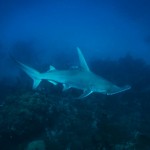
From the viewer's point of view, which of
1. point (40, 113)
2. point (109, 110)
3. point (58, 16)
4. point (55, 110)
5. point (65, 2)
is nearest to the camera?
point (40, 113)

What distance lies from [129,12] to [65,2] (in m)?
24.9

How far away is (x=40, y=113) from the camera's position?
8000 millimetres

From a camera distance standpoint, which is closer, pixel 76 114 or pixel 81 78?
pixel 81 78

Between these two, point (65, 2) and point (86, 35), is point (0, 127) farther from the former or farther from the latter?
point (65, 2)

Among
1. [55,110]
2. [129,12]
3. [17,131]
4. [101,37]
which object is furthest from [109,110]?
[129,12]

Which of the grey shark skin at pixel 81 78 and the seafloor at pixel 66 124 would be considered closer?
the seafloor at pixel 66 124

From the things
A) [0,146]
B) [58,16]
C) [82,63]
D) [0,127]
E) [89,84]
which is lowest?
[0,146]

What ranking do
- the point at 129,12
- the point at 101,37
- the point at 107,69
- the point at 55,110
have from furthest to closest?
the point at 129,12
the point at 101,37
the point at 107,69
the point at 55,110

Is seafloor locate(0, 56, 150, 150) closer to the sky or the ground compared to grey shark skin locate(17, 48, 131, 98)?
closer to the ground

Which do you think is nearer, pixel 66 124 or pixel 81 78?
pixel 81 78

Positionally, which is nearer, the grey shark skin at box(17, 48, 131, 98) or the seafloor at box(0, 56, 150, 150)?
the seafloor at box(0, 56, 150, 150)

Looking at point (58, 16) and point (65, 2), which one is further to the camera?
point (58, 16)

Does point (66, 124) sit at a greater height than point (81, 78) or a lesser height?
lesser

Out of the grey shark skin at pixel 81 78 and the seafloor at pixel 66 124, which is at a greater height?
the grey shark skin at pixel 81 78
